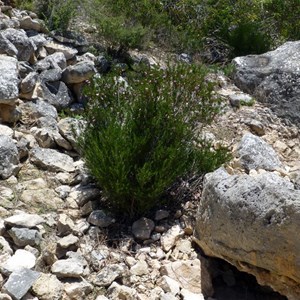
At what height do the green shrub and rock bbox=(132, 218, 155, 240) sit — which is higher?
the green shrub

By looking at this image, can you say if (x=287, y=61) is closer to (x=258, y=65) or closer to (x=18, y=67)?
(x=258, y=65)

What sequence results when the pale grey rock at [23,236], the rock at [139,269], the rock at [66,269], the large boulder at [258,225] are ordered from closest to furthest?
the large boulder at [258,225] → the rock at [66,269] → the pale grey rock at [23,236] → the rock at [139,269]

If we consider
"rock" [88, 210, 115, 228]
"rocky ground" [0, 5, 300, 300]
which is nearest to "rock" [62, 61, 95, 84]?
"rocky ground" [0, 5, 300, 300]

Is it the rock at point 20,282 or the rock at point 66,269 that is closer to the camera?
the rock at point 20,282

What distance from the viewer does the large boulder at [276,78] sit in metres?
6.88

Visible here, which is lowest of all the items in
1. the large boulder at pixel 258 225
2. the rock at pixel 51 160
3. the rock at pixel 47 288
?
the rock at pixel 51 160

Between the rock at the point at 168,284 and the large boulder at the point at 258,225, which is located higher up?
the large boulder at the point at 258,225

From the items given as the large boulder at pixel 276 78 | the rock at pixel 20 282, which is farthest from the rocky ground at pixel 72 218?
the large boulder at pixel 276 78

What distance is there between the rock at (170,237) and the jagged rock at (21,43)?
263 cm

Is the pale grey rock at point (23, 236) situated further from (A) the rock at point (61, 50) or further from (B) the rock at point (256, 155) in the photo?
(A) the rock at point (61, 50)

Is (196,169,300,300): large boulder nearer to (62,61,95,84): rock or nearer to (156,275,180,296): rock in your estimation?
(156,275,180,296): rock

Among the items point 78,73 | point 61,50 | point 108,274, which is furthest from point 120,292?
point 61,50

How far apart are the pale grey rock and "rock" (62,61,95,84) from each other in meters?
2.33

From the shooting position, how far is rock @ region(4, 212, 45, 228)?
13.0 feet
